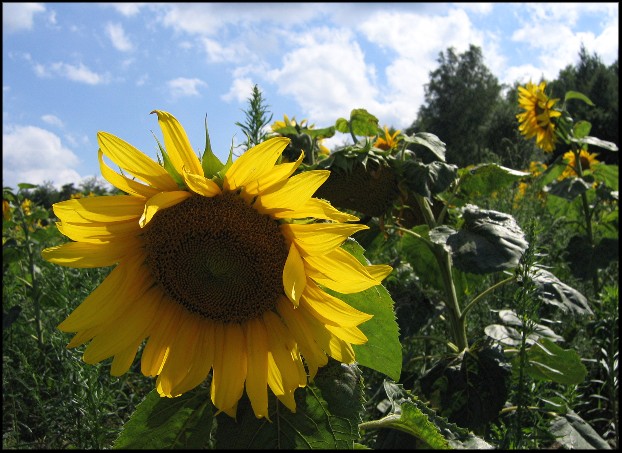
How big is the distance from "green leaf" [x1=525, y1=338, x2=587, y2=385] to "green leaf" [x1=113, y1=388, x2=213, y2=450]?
3.57 ft

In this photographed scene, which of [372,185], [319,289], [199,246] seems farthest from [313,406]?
[372,185]

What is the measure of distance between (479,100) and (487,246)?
147 feet

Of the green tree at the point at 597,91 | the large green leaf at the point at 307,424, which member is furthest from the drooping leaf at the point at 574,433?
the green tree at the point at 597,91

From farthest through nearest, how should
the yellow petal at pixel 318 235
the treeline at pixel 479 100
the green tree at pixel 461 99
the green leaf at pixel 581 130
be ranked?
the green tree at pixel 461 99, the treeline at pixel 479 100, the green leaf at pixel 581 130, the yellow petal at pixel 318 235

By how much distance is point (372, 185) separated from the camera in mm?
1663

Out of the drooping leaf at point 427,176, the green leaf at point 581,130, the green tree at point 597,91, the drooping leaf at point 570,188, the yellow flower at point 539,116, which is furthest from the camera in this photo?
the green tree at point 597,91

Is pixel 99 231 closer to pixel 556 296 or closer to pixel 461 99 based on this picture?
pixel 556 296

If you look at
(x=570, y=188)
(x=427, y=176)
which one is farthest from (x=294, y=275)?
(x=570, y=188)

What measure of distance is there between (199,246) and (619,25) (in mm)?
2248

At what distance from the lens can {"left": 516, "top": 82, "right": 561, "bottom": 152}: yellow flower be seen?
404 cm

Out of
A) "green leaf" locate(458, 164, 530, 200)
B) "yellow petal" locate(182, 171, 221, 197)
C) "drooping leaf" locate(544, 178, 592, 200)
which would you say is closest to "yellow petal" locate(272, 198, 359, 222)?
"yellow petal" locate(182, 171, 221, 197)

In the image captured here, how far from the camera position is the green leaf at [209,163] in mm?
973

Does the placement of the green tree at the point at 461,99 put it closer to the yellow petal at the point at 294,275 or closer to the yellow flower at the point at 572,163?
the yellow flower at the point at 572,163

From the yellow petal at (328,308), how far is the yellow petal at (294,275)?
6 cm
